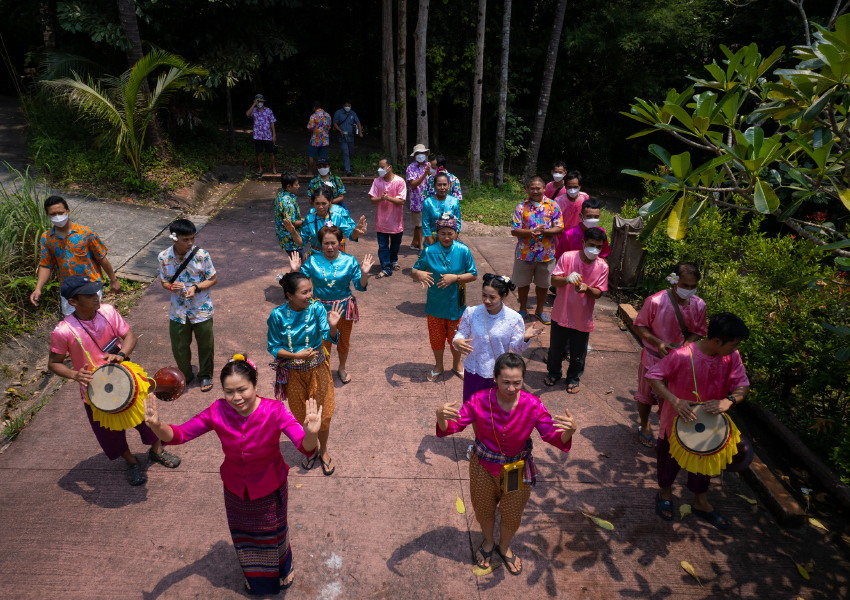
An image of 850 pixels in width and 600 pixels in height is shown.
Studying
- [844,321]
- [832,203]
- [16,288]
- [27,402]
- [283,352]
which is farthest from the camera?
[832,203]

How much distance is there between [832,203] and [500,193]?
722 centimetres

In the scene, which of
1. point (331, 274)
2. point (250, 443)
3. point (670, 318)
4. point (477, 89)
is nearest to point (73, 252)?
point (331, 274)

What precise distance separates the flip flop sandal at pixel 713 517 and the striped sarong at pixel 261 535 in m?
3.28

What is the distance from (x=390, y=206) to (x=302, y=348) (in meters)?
4.53

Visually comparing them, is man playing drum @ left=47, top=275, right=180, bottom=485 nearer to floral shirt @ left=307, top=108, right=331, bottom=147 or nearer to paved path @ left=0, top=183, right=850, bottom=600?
paved path @ left=0, top=183, right=850, bottom=600

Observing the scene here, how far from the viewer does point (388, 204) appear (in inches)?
336

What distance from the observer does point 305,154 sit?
16375 mm

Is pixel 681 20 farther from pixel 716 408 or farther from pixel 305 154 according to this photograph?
pixel 716 408

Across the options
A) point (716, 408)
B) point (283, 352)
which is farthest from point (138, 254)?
point (716, 408)

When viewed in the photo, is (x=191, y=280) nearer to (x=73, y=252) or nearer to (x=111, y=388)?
(x=73, y=252)

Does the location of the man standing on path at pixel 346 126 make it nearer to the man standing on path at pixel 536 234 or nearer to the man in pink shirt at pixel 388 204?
the man in pink shirt at pixel 388 204

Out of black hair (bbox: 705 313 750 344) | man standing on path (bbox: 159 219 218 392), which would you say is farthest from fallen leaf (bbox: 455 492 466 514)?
man standing on path (bbox: 159 219 218 392)

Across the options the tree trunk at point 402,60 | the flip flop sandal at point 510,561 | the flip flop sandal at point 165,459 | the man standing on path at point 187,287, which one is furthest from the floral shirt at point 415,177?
the flip flop sandal at point 510,561

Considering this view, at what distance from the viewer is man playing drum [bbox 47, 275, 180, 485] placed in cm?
417
